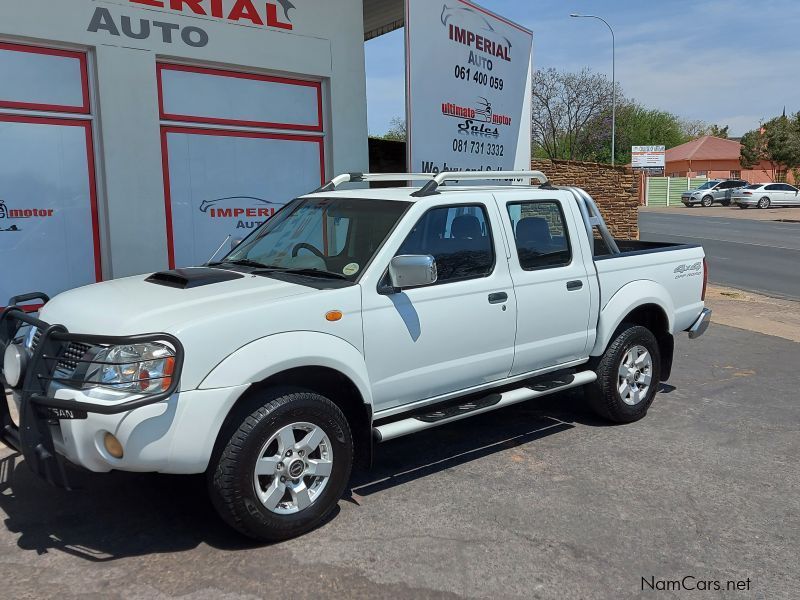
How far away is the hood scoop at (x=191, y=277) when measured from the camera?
427 centimetres

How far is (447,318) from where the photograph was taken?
4617 mm

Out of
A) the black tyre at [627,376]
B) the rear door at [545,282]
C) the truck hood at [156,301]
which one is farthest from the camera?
the black tyre at [627,376]

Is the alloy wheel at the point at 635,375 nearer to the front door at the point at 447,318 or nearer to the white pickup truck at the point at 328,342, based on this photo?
the white pickup truck at the point at 328,342

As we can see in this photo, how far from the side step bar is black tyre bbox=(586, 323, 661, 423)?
170mm

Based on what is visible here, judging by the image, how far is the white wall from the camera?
24.6 ft

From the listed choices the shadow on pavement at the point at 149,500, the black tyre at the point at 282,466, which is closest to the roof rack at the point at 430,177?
the black tyre at the point at 282,466

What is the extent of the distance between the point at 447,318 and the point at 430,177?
1507 millimetres

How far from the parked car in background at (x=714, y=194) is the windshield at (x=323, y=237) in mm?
51203

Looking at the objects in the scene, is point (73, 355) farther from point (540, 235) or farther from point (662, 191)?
point (662, 191)

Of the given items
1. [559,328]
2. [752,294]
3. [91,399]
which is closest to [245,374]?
[91,399]

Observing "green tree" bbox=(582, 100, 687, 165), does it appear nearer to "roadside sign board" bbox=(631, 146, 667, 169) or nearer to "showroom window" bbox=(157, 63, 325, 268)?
"roadside sign board" bbox=(631, 146, 667, 169)

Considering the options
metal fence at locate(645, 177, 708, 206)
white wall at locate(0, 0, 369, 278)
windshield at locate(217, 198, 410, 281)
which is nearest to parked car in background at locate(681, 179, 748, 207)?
metal fence at locate(645, 177, 708, 206)

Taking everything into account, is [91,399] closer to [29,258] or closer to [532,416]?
[532,416]

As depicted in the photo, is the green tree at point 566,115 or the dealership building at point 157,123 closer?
the dealership building at point 157,123
